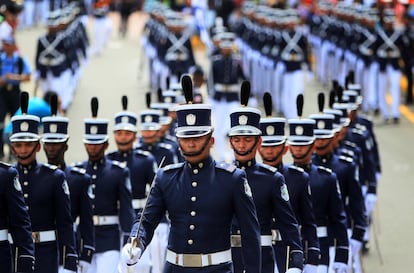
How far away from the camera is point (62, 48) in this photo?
22438 millimetres

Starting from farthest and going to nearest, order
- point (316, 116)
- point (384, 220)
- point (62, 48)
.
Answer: point (62, 48) < point (384, 220) < point (316, 116)

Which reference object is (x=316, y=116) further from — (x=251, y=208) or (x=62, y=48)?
(x=62, y=48)

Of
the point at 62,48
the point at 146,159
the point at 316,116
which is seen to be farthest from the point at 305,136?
the point at 62,48

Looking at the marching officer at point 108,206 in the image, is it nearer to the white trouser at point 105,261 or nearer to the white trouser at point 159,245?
the white trouser at point 105,261

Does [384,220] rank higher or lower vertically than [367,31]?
lower

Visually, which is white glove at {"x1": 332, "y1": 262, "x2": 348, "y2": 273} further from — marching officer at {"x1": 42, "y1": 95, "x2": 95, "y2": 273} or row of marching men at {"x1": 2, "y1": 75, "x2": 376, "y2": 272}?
marching officer at {"x1": 42, "y1": 95, "x2": 95, "y2": 273}

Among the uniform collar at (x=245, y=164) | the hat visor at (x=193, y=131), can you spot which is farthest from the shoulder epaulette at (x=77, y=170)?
the hat visor at (x=193, y=131)

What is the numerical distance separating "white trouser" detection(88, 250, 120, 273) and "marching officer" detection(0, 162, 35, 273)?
2517mm

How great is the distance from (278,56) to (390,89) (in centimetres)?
202

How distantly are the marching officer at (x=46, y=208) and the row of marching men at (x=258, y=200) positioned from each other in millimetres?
1255

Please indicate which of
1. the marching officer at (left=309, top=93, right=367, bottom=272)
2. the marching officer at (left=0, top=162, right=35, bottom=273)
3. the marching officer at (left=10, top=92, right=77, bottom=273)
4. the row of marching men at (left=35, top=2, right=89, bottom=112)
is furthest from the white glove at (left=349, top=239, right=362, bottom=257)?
the row of marching men at (left=35, top=2, right=89, bottom=112)

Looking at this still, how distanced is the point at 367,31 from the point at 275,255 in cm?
1468

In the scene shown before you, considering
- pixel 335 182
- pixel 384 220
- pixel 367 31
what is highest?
pixel 367 31

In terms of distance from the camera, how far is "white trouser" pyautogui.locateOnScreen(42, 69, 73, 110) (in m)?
22.1
